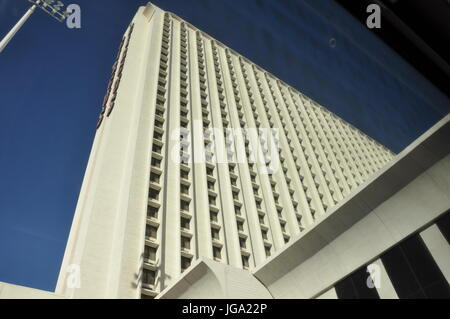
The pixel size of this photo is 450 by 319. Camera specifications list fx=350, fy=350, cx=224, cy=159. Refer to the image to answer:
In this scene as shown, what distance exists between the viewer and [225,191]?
35938mm

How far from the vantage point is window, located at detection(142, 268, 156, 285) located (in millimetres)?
24386

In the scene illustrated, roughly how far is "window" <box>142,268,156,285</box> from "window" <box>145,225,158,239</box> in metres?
3.12

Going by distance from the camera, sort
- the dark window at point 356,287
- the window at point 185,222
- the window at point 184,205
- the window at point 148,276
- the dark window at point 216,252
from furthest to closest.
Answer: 1. the window at point 184,205
2. the window at point 185,222
3. the dark window at point 216,252
4. the window at point 148,276
5. the dark window at point 356,287

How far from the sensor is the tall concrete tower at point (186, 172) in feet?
84.9

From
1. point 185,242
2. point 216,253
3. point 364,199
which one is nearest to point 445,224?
point 364,199

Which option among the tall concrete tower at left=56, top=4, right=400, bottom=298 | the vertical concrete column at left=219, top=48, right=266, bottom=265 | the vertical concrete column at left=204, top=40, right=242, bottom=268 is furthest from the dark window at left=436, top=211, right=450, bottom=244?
the vertical concrete column at left=219, top=48, right=266, bottom=265

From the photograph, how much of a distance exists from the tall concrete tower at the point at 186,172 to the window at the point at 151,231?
0.09 metres

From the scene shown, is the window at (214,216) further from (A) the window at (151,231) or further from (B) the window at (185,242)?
(A) the window at (151,231)

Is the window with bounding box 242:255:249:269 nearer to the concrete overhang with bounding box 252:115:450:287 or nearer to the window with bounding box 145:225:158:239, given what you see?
the window with bounding box 145:225:158:239

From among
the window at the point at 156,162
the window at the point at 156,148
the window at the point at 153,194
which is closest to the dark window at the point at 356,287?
the window at the point at 153,194

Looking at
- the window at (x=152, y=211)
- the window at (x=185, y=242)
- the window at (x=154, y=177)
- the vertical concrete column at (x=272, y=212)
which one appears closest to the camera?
the window at (x=185, y=242)

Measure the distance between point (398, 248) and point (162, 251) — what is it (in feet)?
58.2

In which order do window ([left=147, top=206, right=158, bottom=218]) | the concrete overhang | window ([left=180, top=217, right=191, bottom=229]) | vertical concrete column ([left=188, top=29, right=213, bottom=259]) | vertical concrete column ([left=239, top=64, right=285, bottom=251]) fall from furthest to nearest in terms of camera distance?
→ 1. vertical concrete column ([left=239, top=64, right=285, bottom=251])
2. window ([left=180, top=217, right=191, bottom=229])
3. vertical concrete column ([left=188, top=29, right=213, bottom=259])
4. window ([left=147, top=206, right=158, bottom=218])
5. the concrete overhang
